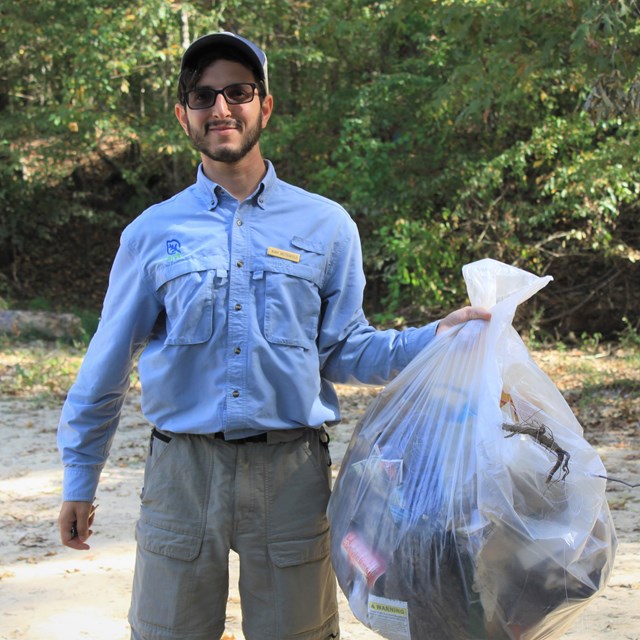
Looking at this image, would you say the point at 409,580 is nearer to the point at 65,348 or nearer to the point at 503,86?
the point at 503,86

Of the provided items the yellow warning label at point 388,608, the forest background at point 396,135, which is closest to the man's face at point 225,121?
the yellow warning label at point 388,608

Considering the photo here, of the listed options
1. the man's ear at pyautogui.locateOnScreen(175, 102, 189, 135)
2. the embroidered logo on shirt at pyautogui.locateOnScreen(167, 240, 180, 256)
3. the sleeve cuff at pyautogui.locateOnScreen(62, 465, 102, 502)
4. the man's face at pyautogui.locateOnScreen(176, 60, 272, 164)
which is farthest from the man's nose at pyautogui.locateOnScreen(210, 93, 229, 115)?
the sleeve cuff at pyautogui.locateOnScreen(62, 465, 102, 502)

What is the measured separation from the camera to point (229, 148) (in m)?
2.26

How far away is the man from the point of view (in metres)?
2.20

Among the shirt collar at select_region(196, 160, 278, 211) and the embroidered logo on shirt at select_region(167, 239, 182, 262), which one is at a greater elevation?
the shirt collar at select_region(196, 160, 278, 211)

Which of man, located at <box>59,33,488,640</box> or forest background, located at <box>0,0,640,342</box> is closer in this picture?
man, located at <box>59,33,488,640</box>

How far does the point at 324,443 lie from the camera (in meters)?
2.34

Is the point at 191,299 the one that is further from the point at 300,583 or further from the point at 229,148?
the point at 300,583

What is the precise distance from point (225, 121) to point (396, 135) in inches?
398

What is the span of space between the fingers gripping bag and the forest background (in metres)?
6.75

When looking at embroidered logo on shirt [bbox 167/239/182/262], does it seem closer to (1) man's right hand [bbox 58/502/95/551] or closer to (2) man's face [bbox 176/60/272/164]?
(2) man's face [bbox 176/60/272/164]

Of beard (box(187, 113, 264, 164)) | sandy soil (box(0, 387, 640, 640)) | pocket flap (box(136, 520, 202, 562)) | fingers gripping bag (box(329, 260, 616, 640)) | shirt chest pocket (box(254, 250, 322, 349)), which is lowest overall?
sandy soil (box(0, 387, 640, 640))

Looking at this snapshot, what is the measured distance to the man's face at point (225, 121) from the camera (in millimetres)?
2254

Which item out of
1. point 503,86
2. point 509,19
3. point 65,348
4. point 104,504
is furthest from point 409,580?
point 65,348
